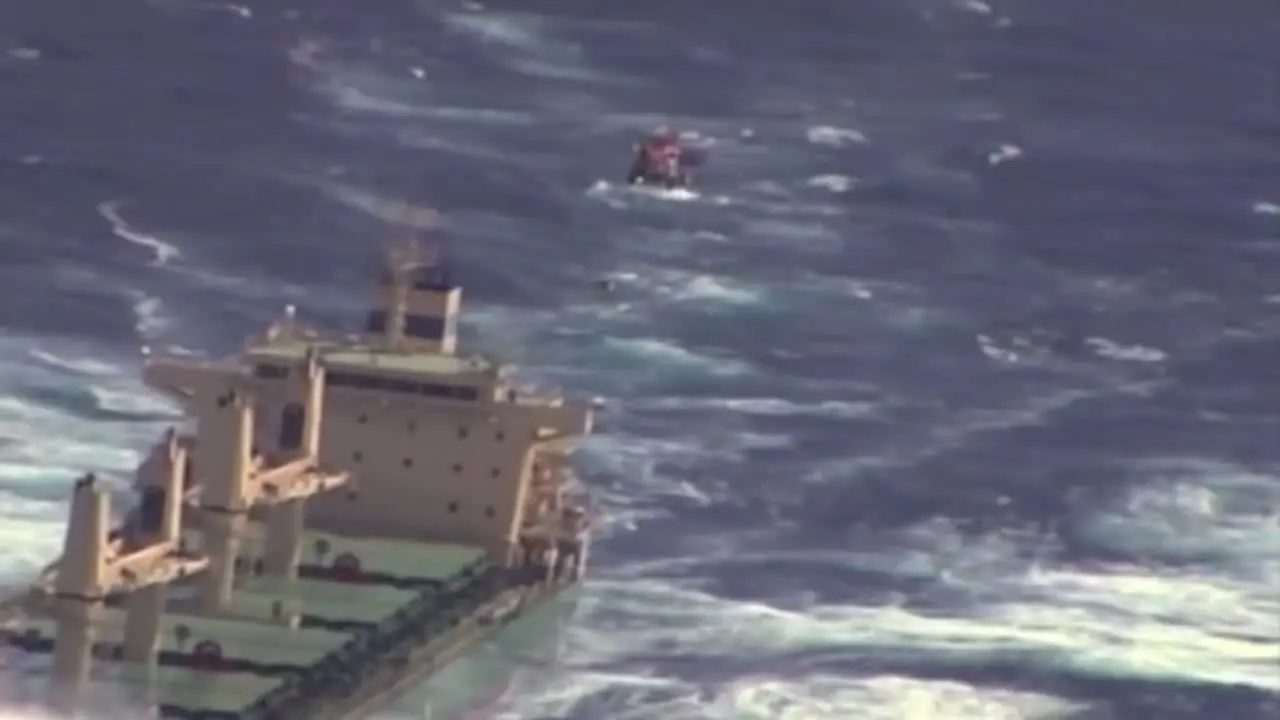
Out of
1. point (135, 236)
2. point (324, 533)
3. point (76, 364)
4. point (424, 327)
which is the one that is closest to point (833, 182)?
point (135, 236)

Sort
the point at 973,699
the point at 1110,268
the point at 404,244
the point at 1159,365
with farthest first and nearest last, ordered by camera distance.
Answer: the point at 1110,268 → the point at 1159,365 → the point at 404,244 → the point at 973,699

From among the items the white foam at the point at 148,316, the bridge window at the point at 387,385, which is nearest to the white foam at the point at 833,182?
the white foam at the point at 148,316

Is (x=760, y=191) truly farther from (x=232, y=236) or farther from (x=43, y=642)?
(x=43, y=642)

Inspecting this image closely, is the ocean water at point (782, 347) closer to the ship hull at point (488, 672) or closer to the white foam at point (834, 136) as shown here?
the white foam at point (834, 136)

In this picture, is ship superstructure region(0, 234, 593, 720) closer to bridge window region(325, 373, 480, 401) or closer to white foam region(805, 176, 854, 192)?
bridge window region(325, 373, 480, 401)

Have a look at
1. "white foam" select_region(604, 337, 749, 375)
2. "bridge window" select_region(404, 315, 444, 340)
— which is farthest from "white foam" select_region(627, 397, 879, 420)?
"bridge window" select_region(404, 315, 444, 340)

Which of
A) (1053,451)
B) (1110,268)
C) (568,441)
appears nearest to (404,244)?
(568,441)
